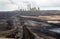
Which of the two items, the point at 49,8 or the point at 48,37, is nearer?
the point at 48,37

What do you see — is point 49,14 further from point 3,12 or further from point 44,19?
point 3,12

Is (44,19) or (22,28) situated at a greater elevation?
(44,19)

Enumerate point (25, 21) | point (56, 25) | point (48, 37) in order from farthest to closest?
point (25, 21) < point (56, 25) < point (48, 37)

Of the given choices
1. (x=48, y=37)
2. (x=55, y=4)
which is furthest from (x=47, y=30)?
(x=55, y=4)

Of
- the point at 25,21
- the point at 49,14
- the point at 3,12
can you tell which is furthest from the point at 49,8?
the point at 3,12

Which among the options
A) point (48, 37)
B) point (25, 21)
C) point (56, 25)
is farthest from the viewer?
point (25, 21)

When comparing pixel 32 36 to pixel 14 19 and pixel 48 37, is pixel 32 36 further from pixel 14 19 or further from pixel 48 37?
pixel 14 19

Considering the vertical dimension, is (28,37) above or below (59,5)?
below

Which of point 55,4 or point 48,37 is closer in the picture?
point 48,37

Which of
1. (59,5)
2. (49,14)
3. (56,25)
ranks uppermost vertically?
(59,5)
